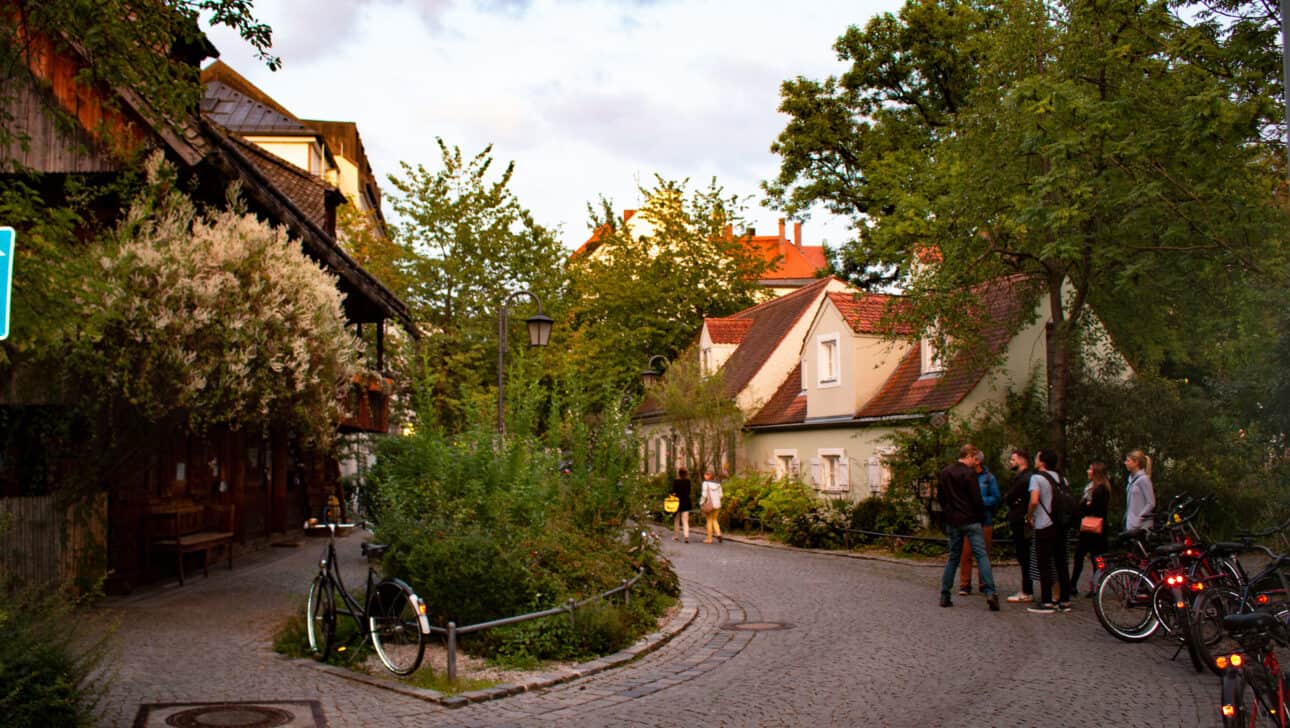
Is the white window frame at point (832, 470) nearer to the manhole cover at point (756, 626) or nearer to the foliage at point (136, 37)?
the manhole cover at point (756, 626)

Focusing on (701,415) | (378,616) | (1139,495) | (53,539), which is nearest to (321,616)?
(378,616)

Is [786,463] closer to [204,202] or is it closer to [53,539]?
[204,202]

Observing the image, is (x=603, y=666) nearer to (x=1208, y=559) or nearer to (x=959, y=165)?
(x=1208, y=559)

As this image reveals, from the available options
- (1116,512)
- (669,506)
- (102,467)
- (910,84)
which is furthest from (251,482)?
(910,84)

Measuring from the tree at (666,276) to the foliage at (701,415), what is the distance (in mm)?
13569

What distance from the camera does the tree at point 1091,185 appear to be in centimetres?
1483

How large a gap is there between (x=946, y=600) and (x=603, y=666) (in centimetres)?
572

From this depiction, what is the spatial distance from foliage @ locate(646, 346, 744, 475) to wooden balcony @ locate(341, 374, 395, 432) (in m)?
7.58

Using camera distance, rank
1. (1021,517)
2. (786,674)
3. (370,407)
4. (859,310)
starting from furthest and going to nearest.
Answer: (859,310) < (370,407) < (1021,517) < (786,674)

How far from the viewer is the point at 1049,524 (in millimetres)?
13281

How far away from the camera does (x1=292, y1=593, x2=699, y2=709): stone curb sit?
8703 millimetres

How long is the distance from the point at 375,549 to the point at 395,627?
1.57 metres

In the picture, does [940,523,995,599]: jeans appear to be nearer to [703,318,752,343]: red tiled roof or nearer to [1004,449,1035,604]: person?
[1004,449,1035,604]: person

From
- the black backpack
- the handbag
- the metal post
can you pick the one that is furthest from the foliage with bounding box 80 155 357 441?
the handbag
